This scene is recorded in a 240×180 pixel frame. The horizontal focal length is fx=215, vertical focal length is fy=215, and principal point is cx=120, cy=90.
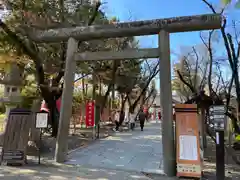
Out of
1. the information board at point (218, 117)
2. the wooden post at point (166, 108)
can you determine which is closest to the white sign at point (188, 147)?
the wooden post at point (166, 108)

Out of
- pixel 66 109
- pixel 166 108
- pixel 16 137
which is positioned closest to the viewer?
pixel 166 108

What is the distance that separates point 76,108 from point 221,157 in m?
15.9

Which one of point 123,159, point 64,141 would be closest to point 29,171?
point 64,141

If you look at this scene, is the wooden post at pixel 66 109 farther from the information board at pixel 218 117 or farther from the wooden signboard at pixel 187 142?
the information board at pixel 218 117

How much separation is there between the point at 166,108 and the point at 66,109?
9.94 ft

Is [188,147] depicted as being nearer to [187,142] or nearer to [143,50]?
[187,142]

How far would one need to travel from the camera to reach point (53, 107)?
35.2ft

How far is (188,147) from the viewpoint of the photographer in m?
5.55

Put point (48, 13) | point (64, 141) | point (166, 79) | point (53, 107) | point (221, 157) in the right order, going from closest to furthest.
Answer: point (221, 157) < point (166, 79) < point (64, 141) < point (48, 13) < point (53, 107)

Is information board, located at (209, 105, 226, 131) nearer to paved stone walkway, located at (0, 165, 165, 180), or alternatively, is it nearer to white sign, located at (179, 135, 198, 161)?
white sign, located at (179, 135, 198, 161)

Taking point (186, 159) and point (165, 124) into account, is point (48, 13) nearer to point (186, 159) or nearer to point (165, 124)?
point (165, 124)

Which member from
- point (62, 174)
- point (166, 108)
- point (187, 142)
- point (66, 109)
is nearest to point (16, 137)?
point (66, 109)

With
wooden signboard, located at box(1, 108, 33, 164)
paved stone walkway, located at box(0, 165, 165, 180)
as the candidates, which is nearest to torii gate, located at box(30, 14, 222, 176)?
paved stone walkway, located at box(0, 165, 165, 180)

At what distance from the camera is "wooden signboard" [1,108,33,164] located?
604 cm
